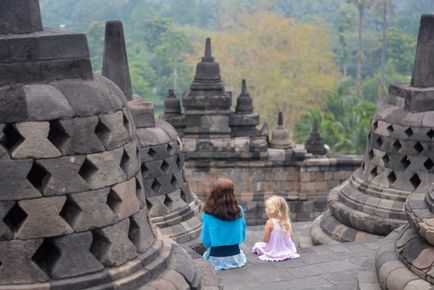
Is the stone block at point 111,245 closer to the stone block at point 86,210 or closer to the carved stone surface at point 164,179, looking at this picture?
the stone block at point 86,210

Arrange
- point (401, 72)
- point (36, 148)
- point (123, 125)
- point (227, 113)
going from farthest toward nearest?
1. point (401, 72)
2. point (227, 113)
3. point (123, 125)
4. point (36, 148)

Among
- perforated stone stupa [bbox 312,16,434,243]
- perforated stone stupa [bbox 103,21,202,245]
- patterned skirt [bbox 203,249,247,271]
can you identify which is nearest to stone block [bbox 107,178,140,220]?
patterned skirt [bbox 203,249,247,271]

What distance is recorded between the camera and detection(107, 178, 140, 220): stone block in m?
4.39

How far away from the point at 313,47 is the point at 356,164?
2921 cm

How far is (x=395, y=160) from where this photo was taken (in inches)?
340

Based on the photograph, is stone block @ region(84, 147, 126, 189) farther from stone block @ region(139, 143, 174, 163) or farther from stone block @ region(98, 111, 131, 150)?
stone block @ region(139, 143, 174, 163)

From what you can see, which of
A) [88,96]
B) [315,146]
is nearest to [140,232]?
[88,96]

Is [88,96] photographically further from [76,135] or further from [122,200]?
[122,200]

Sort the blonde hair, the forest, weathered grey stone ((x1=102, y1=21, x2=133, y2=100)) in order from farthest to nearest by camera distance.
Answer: the forest, weathered grey stone ((x1=102, y1=21, x2=133, y2=100)), the blonde hair

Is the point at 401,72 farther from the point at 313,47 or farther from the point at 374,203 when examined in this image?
the point at 374,203

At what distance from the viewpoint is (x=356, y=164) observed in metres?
15.9

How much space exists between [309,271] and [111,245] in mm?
3282

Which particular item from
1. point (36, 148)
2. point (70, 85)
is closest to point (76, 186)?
point (36, 148)

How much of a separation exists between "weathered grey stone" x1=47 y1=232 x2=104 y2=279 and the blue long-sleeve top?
2630mm
